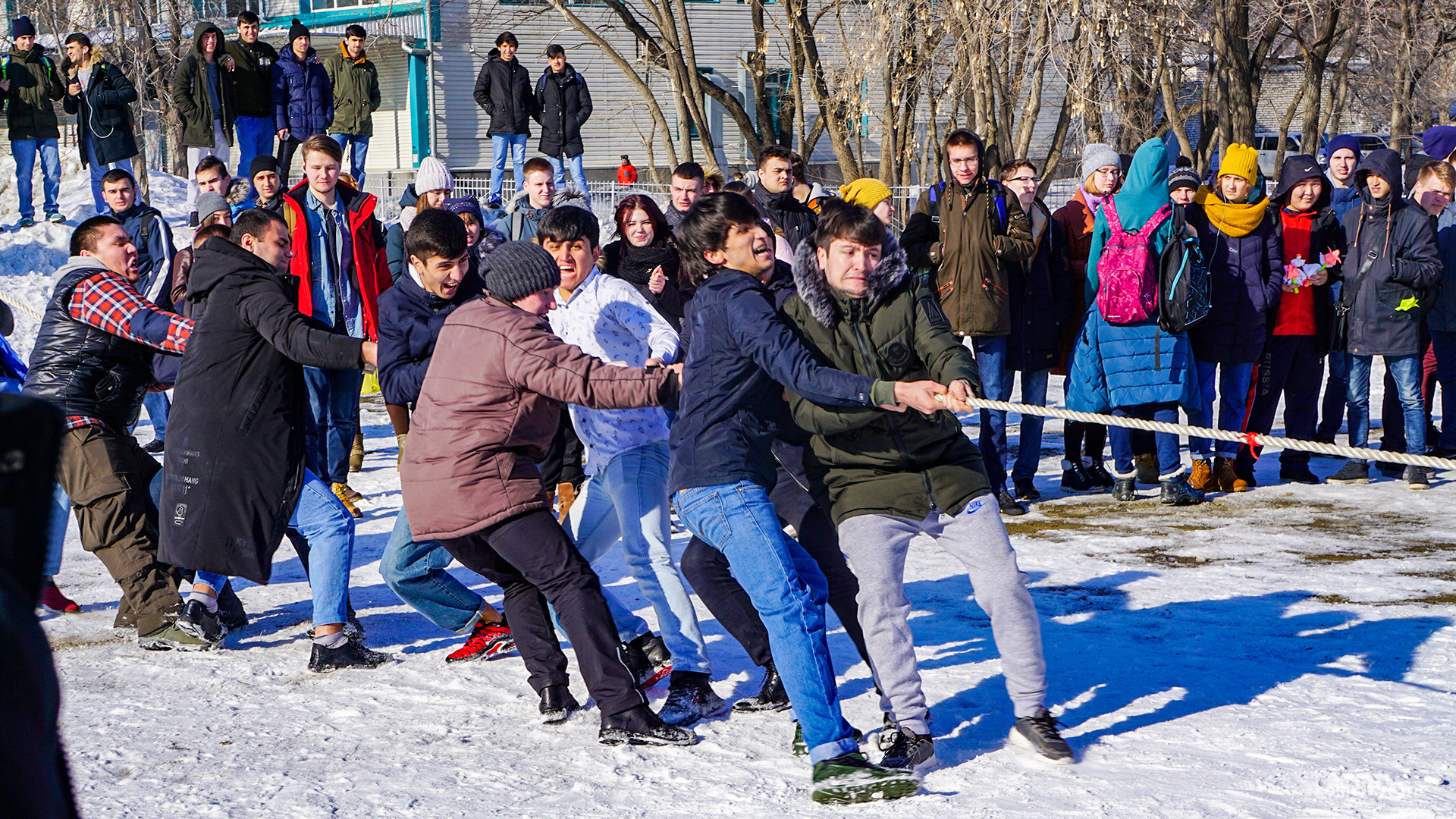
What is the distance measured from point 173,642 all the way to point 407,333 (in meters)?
1.53

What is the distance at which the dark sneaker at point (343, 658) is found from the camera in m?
4.92

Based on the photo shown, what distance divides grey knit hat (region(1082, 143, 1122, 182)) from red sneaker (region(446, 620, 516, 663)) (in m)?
4.69

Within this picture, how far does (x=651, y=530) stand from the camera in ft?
15.1

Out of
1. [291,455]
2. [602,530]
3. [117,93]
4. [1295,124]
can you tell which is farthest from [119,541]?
[1295,124]

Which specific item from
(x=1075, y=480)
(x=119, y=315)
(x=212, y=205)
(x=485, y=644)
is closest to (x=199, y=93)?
(x=212, y=205)

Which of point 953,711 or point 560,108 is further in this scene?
point 560,108

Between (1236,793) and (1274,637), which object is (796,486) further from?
(1274,637)

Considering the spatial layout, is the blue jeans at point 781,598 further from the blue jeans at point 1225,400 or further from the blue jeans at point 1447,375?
the blue jeans at point 1447,375

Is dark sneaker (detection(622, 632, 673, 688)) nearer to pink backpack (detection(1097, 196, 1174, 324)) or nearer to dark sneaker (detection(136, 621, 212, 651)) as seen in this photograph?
dark sneaker (detection(136, 621, 212, 651))

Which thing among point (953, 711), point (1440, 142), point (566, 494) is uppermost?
point (1440, 142)

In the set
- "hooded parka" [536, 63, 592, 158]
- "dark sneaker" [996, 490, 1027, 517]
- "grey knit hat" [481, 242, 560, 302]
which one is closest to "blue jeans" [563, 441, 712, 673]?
"grey knit hat" [481, 242, 560, 302]

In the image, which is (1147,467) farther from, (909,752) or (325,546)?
(325,546)

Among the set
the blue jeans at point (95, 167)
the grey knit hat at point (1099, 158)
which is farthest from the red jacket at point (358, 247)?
the blue jeans at point (95, 167)

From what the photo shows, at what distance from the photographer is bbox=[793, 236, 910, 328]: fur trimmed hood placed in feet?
12.6
